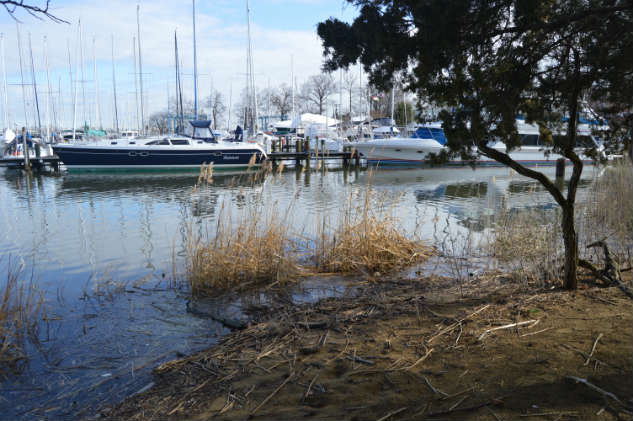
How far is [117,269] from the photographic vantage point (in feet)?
26.8

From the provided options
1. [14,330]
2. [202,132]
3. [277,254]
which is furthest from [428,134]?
[14,330]

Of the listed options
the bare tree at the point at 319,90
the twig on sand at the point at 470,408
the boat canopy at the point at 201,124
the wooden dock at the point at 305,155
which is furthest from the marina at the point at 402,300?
the bare tree at the point at 319,90

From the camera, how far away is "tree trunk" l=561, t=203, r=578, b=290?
15.2 ft

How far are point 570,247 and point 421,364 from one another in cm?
218

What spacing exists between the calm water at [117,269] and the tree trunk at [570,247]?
256 centimetres

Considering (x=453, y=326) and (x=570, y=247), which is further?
(x=570, y=247)

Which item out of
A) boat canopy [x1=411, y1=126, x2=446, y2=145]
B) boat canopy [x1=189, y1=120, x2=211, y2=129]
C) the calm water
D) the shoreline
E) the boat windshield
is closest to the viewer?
the shoreline

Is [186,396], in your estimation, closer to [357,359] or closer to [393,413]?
[357,359]

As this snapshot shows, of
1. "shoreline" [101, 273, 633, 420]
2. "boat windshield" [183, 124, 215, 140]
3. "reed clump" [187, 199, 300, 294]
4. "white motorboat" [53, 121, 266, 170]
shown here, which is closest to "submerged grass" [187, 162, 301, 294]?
"reed clump" [187, 199, 300, 294]

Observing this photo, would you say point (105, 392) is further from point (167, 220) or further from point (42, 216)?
point (42, 216)

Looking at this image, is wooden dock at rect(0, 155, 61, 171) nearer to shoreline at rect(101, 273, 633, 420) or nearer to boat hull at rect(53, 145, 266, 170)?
boat hull at rect(53, 145, 266, 170)

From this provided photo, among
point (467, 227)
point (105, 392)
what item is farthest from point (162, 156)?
point (105, 392)

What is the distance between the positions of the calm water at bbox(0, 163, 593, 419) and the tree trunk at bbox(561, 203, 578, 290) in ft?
8.41

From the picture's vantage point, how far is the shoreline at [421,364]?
111 inches
